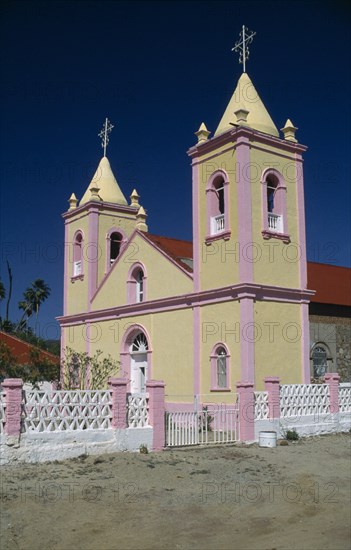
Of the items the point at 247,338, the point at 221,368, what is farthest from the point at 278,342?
the point at 221,368

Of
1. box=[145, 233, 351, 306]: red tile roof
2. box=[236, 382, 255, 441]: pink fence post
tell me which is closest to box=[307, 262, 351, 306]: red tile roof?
box=[145, 233, 351, 306]: red tile roof

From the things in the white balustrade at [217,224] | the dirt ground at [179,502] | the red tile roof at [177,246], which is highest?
the red tile roof at [177,246]

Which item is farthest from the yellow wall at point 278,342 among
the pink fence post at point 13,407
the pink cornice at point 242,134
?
the pink fence post at point 13,407

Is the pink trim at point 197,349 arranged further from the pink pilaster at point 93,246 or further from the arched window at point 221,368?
the pink pilaster at point 93,246

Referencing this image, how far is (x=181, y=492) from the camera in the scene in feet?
34.1

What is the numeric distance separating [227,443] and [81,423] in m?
3.95

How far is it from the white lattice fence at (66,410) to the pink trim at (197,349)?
18.4ft

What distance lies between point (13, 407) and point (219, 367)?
7579 mm

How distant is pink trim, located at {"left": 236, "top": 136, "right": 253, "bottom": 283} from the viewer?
57.0 ft

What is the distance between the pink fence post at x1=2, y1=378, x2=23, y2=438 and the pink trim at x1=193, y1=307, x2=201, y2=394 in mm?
7520

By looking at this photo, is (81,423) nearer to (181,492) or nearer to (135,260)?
(181,492)

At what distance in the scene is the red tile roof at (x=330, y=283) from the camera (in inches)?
946

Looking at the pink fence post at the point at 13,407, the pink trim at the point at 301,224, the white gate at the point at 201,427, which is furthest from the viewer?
the pink trim at the point at 301,224

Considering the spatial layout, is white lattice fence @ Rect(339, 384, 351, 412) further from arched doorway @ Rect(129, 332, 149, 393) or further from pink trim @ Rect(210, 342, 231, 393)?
arched doorway @ Rect(129, 332, 149, 393)
